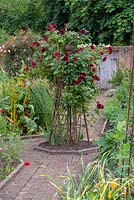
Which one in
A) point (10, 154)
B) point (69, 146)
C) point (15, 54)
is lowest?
point (69, 146)

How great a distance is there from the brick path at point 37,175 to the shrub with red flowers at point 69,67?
2.74 ft

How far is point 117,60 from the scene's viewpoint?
17609mm

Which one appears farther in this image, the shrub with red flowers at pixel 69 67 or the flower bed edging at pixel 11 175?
the shrub with red flowers at pixel 69 67

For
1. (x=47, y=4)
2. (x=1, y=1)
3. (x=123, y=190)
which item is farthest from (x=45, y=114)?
(x=1, y=1)

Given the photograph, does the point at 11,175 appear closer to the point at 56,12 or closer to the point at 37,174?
the point at 37,174

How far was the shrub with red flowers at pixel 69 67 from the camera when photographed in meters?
7.99

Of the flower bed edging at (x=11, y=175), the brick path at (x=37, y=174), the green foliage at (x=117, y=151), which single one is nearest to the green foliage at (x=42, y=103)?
the brick path at (x=37, y=174)

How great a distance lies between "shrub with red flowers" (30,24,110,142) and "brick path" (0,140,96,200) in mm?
836

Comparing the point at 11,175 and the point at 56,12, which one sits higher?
the point at 56,12

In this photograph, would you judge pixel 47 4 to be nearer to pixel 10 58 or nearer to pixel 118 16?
pixel 118 16

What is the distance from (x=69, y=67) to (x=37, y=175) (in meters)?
2.08

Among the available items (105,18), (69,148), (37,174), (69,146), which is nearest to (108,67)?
(105,18)

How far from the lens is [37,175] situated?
6719 millimetres

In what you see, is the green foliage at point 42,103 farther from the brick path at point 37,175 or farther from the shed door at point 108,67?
the shed door at point 108,67
